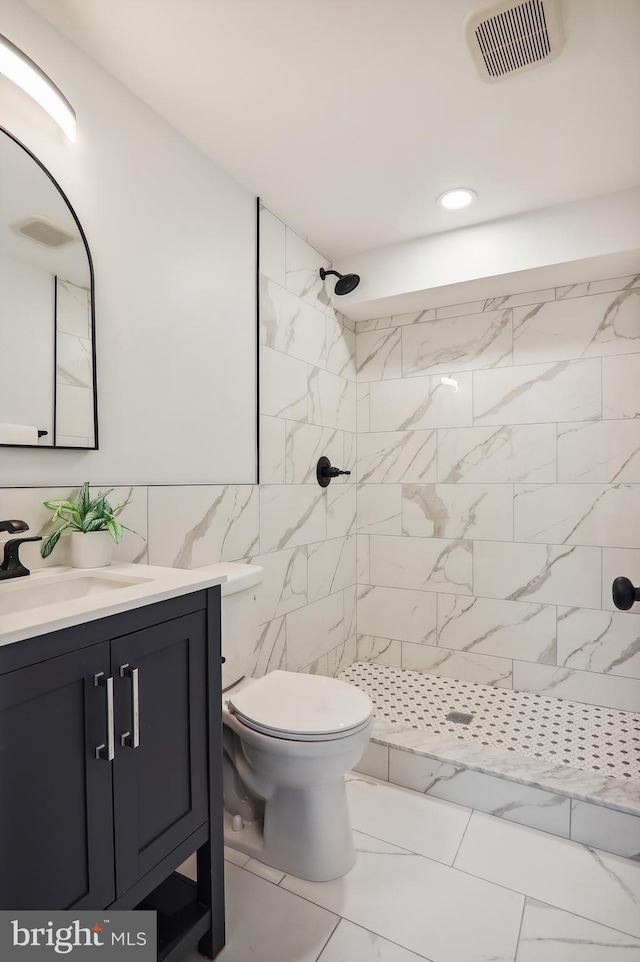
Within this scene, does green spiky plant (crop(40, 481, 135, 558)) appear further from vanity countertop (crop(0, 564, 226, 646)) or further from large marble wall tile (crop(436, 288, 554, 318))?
large marble wall tile (crop(436, 288, 554, 318))

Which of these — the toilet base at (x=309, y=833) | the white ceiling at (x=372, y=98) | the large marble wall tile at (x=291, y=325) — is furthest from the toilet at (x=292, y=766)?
the white ceiling at (x=372, y=98)

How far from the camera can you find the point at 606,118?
178 cm

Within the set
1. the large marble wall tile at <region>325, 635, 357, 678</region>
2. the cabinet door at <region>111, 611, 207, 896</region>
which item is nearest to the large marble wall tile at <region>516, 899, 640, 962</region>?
the cabinet door at <region>111, 611, 207, 896</region>

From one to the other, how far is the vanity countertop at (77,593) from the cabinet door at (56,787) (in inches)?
3.1

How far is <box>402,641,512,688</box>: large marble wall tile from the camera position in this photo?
273 centimetres

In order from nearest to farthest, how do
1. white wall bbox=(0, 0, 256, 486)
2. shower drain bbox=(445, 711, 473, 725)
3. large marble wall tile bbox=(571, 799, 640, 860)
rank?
white wall bbox=(0, 0, 256, 486)
large marble wall tile bbox=(571, 799, 640, 860)
shower drain bbox=(445, 711, 473, 725)

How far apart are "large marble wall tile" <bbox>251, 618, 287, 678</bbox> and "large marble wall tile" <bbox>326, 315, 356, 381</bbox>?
1.41m

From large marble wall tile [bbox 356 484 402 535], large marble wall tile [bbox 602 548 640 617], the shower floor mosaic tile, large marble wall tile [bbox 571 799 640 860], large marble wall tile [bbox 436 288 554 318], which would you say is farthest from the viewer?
large marble wall tile [bbox 356 484 402 535]

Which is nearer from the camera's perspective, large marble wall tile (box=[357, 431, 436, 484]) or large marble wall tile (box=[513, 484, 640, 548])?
large marble wall tile (box=[513, 484, 640, 548])

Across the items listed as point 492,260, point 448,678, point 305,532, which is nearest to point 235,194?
point 492,260

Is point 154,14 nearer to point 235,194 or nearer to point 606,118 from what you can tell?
point 235,194

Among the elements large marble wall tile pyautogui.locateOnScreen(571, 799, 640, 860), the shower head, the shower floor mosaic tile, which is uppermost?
the shower head

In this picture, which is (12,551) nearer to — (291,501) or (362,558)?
(291,501)

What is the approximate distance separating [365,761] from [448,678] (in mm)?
864
